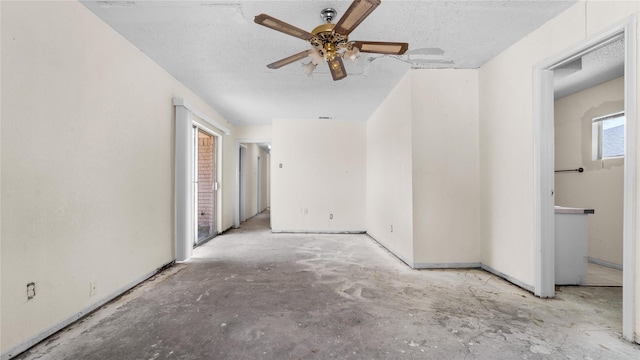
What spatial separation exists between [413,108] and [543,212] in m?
1.73

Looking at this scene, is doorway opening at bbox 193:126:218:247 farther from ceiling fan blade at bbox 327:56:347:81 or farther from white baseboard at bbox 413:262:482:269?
white baseboard at bbox 413:262:482:269

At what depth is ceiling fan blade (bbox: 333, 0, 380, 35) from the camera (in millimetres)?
1503

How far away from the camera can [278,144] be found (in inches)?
229

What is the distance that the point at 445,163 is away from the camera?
10.7ft

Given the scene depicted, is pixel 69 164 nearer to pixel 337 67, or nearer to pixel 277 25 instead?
pixel 277 25

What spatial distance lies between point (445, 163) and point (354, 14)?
229 cm

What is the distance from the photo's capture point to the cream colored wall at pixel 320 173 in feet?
18.9

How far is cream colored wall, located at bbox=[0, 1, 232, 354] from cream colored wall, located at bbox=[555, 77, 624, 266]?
5.72 metres

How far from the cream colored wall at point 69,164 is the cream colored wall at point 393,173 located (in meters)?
3.13

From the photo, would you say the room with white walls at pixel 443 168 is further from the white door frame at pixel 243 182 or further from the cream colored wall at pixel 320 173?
the white door frame at pixel 243 182

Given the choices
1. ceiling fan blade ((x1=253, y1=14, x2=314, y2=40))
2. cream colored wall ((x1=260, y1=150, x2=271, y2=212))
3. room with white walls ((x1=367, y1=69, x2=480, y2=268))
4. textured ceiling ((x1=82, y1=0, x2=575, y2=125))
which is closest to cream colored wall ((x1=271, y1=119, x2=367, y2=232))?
textured ceiling ((x1=82, y1=0, x2=575, y2=125))

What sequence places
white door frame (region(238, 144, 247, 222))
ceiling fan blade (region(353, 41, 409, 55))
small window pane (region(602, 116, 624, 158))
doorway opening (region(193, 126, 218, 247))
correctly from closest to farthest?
ceiling fan blade (region(353, 41, 409, 55)) < small window pane (region(602, 116, 624, 158)) < doorway opening (region(193, 126, 218, 247)) < white door frame (region(238, 144, 247, 222))

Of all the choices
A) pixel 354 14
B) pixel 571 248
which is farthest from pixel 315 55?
pixel 571 248

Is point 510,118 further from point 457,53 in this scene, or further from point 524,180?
point 457,53
